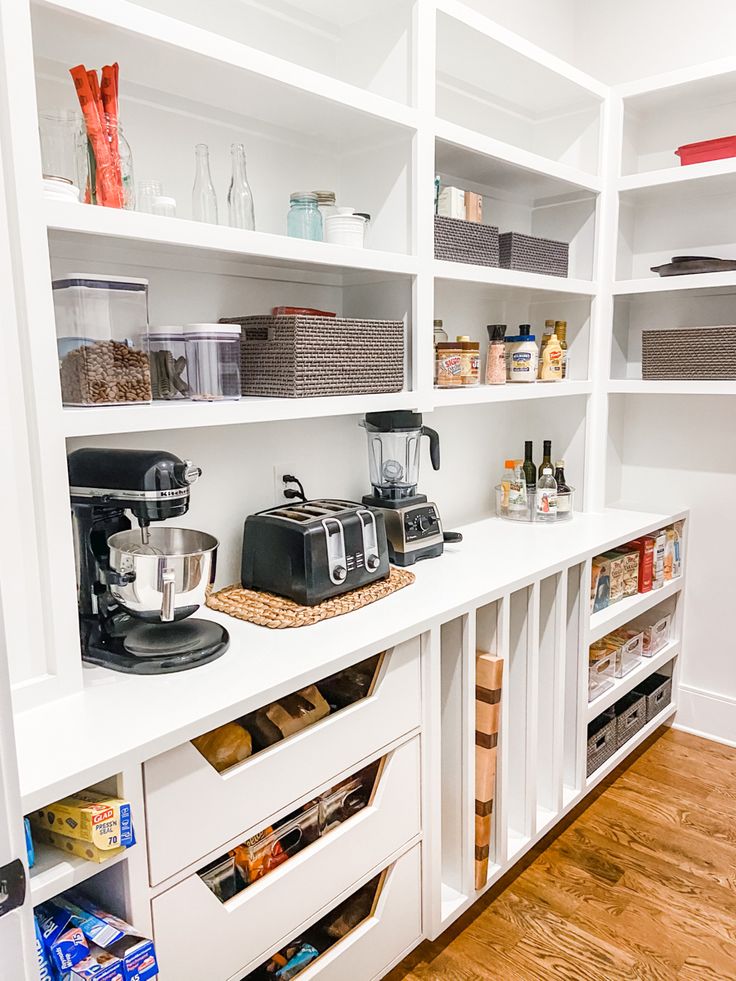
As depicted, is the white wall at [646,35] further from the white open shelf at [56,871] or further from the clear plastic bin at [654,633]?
the white open shelf at [56,871]

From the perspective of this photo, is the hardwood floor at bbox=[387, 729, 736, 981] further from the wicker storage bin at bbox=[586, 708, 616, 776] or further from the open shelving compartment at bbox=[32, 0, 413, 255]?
the open shelving compartment at bbox=[32, 0, 413, 255]

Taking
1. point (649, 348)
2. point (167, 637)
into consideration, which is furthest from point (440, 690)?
point (649, 348)

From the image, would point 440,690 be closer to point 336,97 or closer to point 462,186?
point 336,97

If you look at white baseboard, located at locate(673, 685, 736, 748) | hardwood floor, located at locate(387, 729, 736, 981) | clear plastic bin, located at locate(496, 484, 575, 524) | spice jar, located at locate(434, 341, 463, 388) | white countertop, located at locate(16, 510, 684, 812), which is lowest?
hardwood floor, located at locate(387, 729, 736, 981)

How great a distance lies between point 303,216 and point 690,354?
4.74 ft

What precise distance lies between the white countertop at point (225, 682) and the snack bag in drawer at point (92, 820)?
4 cm

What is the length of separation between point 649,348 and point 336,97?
146 centimetres

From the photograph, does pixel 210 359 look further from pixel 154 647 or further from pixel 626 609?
pixel 626 609

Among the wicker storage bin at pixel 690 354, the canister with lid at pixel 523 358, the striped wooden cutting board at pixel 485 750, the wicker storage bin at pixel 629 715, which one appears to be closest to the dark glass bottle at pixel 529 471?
the canister with lid at pixel 523 358

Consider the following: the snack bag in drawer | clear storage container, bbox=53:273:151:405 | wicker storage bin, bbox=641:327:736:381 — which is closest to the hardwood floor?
the snack bag in drawer

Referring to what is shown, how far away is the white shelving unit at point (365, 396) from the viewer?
50.8 inches

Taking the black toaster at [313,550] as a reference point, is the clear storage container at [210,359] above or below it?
above

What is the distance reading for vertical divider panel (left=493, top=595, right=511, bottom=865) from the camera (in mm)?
2000

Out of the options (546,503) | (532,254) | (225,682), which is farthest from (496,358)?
(225,682)
